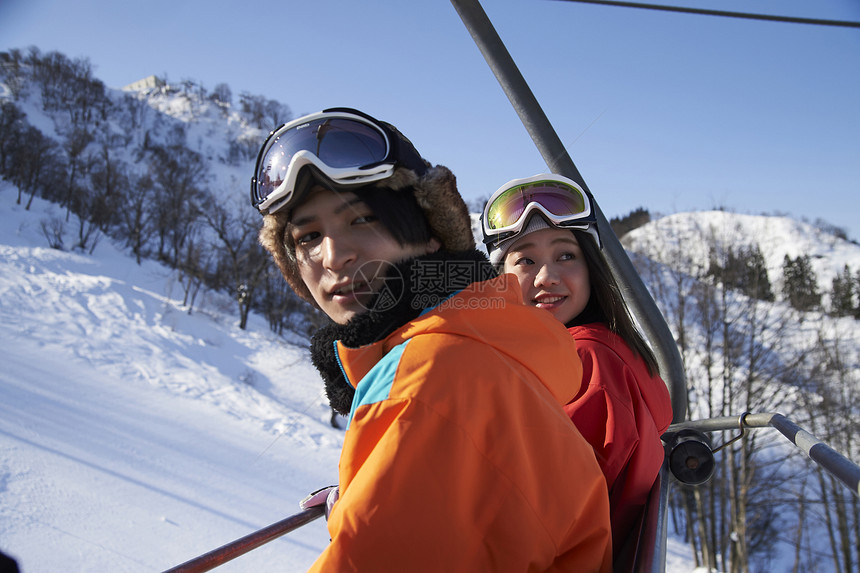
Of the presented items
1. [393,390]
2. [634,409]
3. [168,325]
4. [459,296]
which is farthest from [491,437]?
[168,325]

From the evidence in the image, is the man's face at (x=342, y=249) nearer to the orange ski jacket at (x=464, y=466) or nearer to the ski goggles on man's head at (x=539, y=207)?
the orange ski jacket at (x=464, y=466)

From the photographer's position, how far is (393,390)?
0.81 metres

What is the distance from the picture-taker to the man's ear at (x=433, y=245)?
1.29m

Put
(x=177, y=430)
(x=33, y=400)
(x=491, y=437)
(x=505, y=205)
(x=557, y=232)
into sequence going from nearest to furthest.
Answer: (x=491, y=437)
(x=557, y=232)
(x=505, y=205)
(x=33, y=400)
(x=177, y=430)

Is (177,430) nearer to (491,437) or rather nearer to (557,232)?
(557,232)

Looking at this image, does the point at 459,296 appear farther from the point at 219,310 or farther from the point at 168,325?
the point at 219,310

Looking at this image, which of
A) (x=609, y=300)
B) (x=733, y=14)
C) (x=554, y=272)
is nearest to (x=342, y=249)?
(x=554, y=272)

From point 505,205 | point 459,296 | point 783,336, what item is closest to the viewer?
point 459,296

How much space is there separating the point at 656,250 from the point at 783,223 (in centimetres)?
8544

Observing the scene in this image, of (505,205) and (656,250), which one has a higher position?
(656,250)

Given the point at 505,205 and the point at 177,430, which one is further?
→ the point at 177,430

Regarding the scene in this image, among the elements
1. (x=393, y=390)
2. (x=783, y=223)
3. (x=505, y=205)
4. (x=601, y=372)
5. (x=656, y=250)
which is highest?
(x=783, y=223)

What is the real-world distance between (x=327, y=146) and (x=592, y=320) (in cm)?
143

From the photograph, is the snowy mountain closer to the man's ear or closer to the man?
the man
